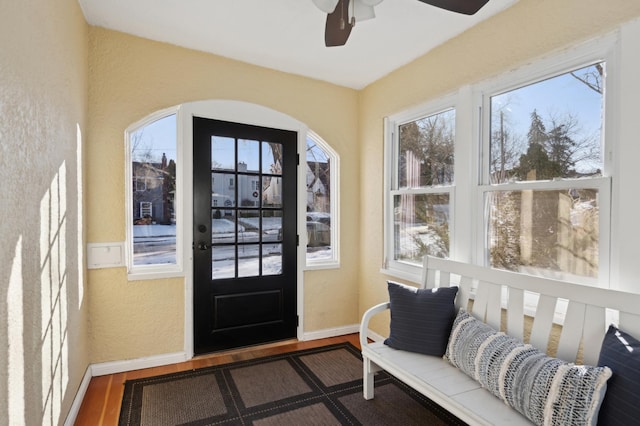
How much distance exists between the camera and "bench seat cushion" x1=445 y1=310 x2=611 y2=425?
1312 mm

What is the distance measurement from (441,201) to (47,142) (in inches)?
102

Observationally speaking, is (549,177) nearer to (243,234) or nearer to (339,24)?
(339,24)

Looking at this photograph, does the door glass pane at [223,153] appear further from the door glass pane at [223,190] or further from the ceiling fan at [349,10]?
the ceiling fan at [349,10]

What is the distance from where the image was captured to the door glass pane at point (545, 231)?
185 cm

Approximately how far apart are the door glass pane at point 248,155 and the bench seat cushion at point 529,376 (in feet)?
7.12

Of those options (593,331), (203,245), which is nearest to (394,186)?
(203,245)

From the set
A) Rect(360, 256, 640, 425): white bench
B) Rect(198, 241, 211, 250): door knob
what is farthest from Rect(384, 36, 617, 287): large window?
Rect(198, 241, 211, 250): door knob

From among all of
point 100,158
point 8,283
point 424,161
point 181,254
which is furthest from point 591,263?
point 100,158

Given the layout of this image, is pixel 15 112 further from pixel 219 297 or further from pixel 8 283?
pixel 219 297

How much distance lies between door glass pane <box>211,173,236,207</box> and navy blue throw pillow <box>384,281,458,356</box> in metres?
1.68

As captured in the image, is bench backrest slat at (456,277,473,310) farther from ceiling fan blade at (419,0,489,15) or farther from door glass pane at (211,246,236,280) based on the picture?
door glass pane at (211,246,236,280)

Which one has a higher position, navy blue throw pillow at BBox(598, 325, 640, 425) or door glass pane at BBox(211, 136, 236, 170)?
door glass pane at BBox(211, 136, 236, 170)

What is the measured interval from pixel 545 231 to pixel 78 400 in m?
3.11

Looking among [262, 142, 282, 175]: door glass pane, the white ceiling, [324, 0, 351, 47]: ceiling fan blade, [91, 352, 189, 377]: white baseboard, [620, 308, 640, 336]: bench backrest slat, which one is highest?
the white ceiling
